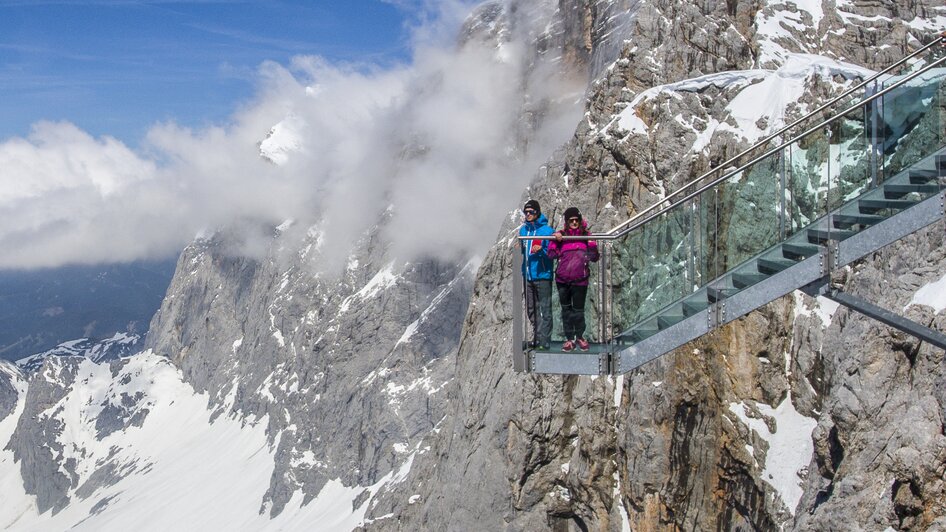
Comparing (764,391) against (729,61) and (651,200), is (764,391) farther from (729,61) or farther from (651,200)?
(729,61)

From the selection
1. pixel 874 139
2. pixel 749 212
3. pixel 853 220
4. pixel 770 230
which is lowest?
pixel 853 220

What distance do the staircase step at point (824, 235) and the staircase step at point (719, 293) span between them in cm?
148

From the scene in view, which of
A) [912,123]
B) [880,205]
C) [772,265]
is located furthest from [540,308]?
[912,123]

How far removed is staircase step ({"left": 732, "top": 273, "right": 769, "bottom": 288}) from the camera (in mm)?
14459

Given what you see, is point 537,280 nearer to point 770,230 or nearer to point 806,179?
point 770,230

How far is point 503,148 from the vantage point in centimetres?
17300

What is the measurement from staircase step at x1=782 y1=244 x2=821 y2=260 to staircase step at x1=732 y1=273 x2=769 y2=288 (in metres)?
0.62

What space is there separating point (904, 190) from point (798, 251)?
1.87 m

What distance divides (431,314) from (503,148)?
36.9 meters

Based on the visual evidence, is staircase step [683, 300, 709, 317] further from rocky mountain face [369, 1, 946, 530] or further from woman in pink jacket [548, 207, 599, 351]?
rocky mountain face [369, 1, 946, 530]

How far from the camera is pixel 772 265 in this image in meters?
14.6

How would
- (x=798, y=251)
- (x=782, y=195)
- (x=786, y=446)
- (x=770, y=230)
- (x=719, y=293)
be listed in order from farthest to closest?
(x=786, y=446), (x=782, y=195), (x=770, y=230), (x=719, y=293), (x=798, y=251)

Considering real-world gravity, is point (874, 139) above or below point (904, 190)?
above

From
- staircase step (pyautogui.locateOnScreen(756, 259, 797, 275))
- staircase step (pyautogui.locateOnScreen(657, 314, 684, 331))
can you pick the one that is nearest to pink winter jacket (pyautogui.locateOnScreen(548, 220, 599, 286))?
staircase step (pyautogui.locateOnScreen(657, 314, 684, 331))
